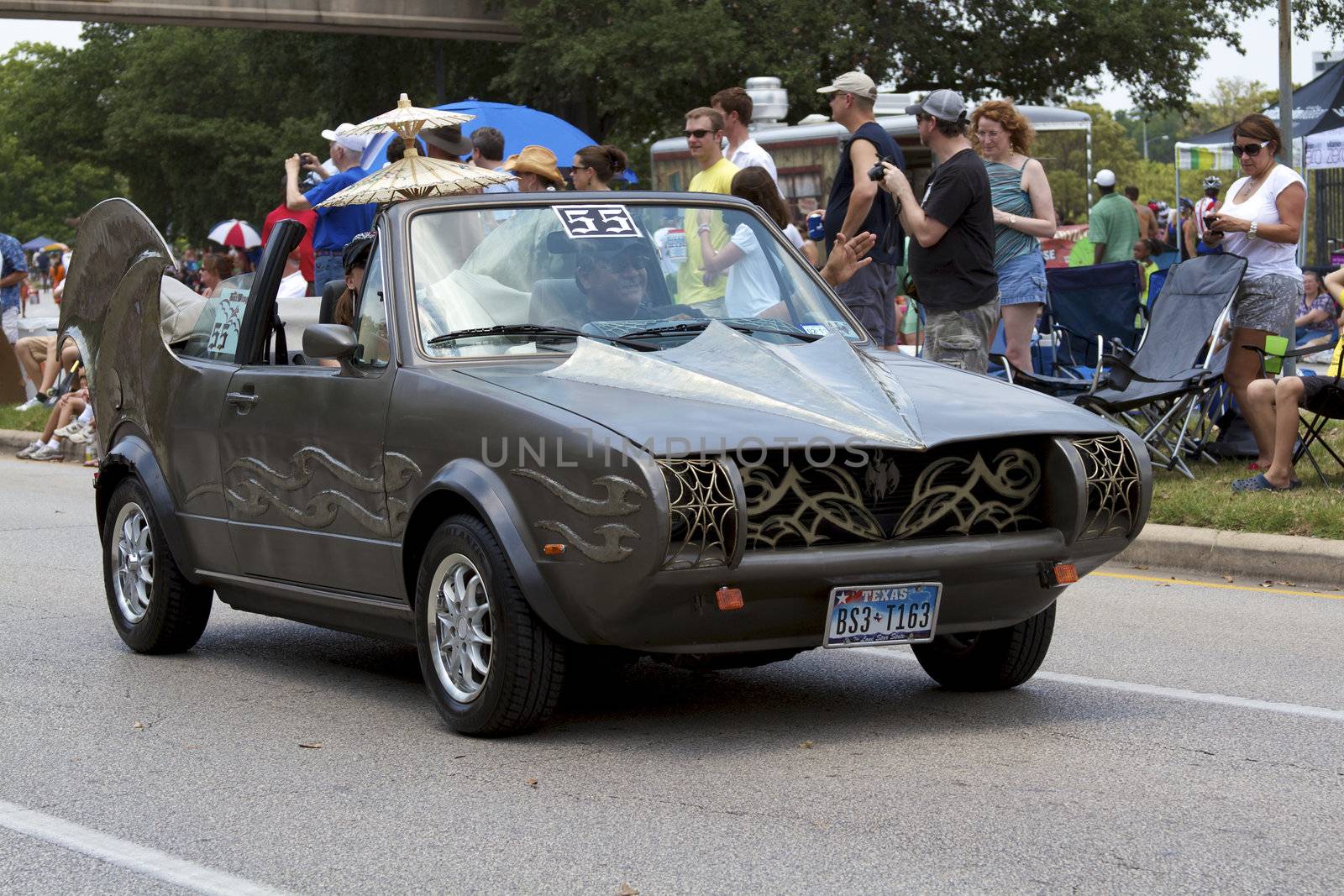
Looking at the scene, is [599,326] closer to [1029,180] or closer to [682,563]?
[682,563]

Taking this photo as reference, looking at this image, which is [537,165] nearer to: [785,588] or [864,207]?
[864,207]

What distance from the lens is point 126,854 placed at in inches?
195

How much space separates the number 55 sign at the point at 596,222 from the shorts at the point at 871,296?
4.18m

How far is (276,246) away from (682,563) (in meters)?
2.86

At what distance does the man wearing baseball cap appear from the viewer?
1992 cm

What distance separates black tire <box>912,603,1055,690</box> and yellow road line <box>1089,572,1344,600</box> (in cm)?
303

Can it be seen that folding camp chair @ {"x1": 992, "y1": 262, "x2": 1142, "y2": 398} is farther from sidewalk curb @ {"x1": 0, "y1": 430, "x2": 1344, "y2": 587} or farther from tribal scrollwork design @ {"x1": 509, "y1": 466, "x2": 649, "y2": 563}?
tribal scrollwork design @ {"x1": 509, "y1": 466, "x2": 649, "y2": 563}

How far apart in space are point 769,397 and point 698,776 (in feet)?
3.77

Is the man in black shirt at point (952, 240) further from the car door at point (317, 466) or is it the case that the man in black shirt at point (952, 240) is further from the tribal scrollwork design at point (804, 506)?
the tribal scrollwork design at point (804, 506)

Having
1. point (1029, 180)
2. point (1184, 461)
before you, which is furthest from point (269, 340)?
point (1184, 461)

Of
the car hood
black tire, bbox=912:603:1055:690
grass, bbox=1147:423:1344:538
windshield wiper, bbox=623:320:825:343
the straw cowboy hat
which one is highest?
the straw cowboy hat

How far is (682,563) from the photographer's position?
544 cm

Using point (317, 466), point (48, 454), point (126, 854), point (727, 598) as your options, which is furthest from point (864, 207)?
point (48, 454)

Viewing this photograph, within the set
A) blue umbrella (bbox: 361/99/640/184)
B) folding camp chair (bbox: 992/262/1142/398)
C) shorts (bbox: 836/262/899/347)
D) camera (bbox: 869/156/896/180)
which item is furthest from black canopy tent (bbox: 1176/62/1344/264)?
camera (bbox: 869/156/896/180)
